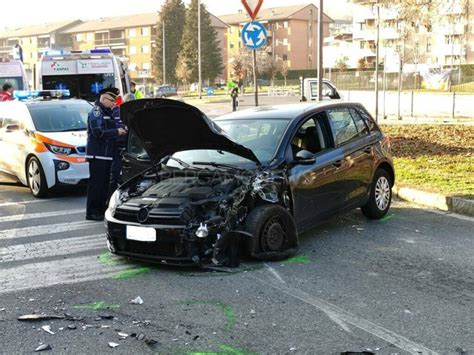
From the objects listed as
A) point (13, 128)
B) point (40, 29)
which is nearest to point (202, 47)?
point (40, 29)

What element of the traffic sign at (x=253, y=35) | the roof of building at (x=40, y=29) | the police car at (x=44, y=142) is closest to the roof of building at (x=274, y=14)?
the roof of building at (x=40, y=29)

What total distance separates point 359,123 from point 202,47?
252 feet

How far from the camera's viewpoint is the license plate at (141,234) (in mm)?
5297

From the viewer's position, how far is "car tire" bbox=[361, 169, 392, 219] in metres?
7.52

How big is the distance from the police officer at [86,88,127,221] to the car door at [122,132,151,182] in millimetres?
→ 477

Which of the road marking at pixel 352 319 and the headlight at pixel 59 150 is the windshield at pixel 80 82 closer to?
the headlight at pixel 59 150

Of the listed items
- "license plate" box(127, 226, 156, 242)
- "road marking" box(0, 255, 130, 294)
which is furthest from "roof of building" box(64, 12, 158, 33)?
"license plate" box(127, 226, 156, 242)

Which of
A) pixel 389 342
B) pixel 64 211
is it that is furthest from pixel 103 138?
pixel 389 342

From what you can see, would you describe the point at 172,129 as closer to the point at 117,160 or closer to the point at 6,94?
the point at 117,160

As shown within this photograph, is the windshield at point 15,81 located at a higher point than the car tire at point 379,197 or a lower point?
Result: higher

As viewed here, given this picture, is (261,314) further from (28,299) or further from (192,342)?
(28,299)

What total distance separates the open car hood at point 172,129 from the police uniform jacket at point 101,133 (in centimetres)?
146

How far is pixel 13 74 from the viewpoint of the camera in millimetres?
20531

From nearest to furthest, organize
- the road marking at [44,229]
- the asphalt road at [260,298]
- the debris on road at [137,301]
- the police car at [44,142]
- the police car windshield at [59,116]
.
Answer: the asphalt road at [260,298], the debris on road at [137,301], the road marking at [44,229], the police car at [44,142], the police car windshield at [59,116]
